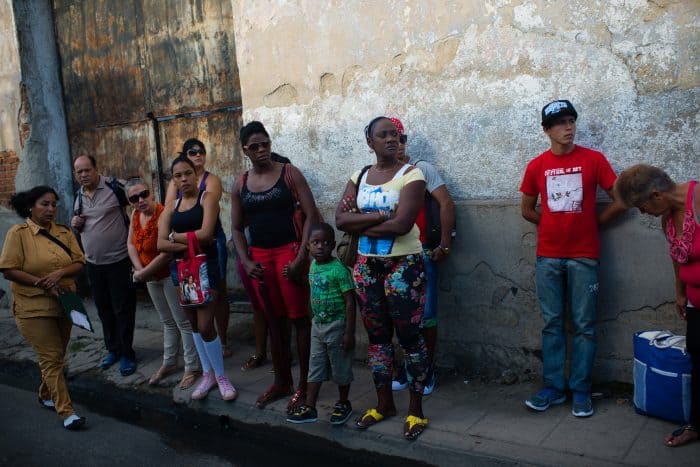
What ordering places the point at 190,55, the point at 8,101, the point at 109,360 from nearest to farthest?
1. the point at 109,360
2. the point at 190,55
3. the point at 8,101

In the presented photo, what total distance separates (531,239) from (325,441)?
1.95m

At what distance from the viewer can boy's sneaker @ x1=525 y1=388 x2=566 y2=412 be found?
4.18m

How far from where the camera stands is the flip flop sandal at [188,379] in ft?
17.3

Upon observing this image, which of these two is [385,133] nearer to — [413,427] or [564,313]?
[564,313]

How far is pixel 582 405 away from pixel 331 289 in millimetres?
1727

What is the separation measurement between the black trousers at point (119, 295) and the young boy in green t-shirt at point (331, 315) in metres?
2.40

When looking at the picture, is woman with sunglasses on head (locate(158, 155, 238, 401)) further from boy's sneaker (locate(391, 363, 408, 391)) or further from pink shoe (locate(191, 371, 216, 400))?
boy's sneaker (locate(391, 363, 408, 391))

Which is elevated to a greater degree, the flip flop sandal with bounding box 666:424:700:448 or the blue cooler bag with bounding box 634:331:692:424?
the blue cooler bag with bounding box 634:331:692:424

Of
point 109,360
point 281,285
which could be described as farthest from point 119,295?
point 281,285

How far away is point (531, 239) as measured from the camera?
4.54 meters

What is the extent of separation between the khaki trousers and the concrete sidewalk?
2.42 feet

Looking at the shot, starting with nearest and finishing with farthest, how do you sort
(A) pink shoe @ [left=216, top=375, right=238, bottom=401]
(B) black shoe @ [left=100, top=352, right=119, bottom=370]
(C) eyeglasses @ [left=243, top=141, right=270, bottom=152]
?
(C) eyeglasses @ [left=243, top=141, right=270, bottom=152], (A) pink shoe @ [left=216, top=375, right=238, bottom=401], (B) black shoe @ [left=100, top=352, right=119, bottom=370]

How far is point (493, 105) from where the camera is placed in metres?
4.58

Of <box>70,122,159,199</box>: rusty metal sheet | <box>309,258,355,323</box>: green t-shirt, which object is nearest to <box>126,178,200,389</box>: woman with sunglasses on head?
<box>309,258,355,323</box>: green t-shirt
